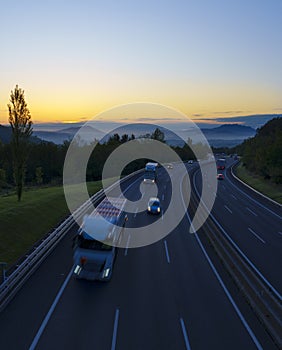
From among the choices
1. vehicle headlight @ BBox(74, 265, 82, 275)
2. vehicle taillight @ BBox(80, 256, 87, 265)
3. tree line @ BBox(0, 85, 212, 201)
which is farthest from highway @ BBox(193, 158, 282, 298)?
tree line @ BBox(0, 85, 212, 201)

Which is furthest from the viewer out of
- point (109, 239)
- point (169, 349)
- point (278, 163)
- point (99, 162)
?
point (99, 162)

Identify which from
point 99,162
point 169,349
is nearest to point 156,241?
point 169,349

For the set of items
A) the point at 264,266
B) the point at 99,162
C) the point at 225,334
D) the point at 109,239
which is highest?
the point at 109,239

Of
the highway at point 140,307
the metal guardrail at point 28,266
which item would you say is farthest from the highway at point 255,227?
the metal guardrail at point 28,266

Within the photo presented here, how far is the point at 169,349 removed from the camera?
36.7 ft

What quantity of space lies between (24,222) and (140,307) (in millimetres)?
13250

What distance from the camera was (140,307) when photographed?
13.9 metres

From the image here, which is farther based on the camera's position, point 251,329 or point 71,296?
point 71,296

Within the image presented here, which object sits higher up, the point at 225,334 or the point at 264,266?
the point at 225,334

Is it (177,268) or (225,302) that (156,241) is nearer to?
(177,268)

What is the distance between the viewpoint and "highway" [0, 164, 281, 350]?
11664 mm

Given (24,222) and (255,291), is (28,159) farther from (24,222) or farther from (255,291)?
(255,291)

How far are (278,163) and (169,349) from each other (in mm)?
48995

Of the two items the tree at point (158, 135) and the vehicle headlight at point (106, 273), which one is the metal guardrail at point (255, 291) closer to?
the vehicle headlight at point (106, 273)
